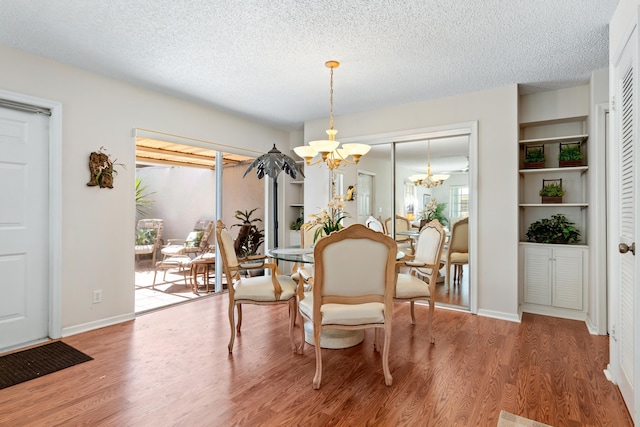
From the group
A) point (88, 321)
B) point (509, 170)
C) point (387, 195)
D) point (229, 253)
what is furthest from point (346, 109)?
point (88, 321)

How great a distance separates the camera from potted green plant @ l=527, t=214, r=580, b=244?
3795mm

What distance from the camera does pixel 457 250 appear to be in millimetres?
4020

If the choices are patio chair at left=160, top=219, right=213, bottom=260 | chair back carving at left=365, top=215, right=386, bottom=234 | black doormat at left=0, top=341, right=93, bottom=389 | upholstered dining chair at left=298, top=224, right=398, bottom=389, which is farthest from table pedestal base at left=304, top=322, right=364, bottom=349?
patio chair at left=160, top=219, right=213, bottom=260

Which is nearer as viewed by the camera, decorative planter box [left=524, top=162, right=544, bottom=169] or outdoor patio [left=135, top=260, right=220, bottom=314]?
decorative planter box [left=524, top=162, right=544, bottom=169]

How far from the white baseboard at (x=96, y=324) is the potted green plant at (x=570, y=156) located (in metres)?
5.02

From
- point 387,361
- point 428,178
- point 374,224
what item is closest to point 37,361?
point 387,361

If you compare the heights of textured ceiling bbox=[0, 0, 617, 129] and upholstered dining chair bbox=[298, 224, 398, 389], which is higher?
textured ceiling bbox=[0, 0, 617, 129]

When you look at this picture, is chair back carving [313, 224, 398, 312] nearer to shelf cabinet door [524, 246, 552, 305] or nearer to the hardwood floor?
the hardwood floor

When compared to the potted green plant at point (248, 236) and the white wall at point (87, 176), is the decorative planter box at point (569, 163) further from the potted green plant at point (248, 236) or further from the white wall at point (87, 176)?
the white wall at point (87, 176)

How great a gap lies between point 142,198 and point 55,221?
1.15 metres

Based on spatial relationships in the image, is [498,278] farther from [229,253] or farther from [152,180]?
[152,180]

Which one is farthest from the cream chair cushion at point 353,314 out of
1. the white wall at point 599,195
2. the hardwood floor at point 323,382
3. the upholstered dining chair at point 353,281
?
the white wall at point 599,195

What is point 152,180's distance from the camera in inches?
172

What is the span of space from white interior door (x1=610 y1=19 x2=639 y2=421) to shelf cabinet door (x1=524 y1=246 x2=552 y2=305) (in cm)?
155
